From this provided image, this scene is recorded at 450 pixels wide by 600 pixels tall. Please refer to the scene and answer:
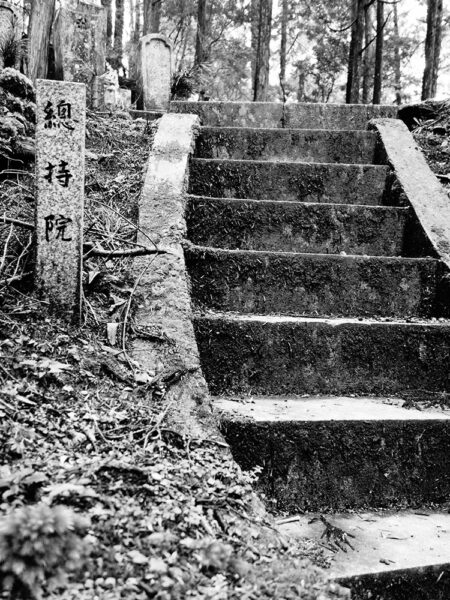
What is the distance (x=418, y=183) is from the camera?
4.41 m

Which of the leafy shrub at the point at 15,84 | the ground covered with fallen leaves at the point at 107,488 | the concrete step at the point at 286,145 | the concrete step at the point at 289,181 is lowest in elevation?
the ground covered with fallen leaves at the point at 107,488

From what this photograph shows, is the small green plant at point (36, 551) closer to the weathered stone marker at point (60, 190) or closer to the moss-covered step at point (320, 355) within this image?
the weathered stone marker at point (60, 190)

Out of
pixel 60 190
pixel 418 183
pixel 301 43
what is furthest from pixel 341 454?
pixel 301 43

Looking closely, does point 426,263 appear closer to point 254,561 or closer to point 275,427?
point 275,427

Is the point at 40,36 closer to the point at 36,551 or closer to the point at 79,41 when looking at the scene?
the point at 79,41

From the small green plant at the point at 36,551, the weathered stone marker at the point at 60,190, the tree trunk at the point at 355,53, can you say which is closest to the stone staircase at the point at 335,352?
the weathered stone marker at the point at 60,190

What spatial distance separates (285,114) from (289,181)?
191 cm

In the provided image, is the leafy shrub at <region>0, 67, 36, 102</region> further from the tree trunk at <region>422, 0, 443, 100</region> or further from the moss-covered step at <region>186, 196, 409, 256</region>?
the tree trunk at <region>422, 0, 443, 100</region>

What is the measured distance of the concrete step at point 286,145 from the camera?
196 inches

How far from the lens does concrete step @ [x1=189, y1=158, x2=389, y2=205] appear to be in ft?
14.4

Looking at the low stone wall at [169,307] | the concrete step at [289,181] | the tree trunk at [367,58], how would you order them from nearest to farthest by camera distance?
the low stone wall at [169,307]
the concrete step at [289,181]
the tree trunk at [367,58]

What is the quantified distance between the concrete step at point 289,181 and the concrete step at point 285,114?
150 cm

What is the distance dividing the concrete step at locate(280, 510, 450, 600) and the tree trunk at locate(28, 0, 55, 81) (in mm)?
6777

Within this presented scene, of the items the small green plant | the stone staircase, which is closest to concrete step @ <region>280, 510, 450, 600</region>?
the stone staircase
